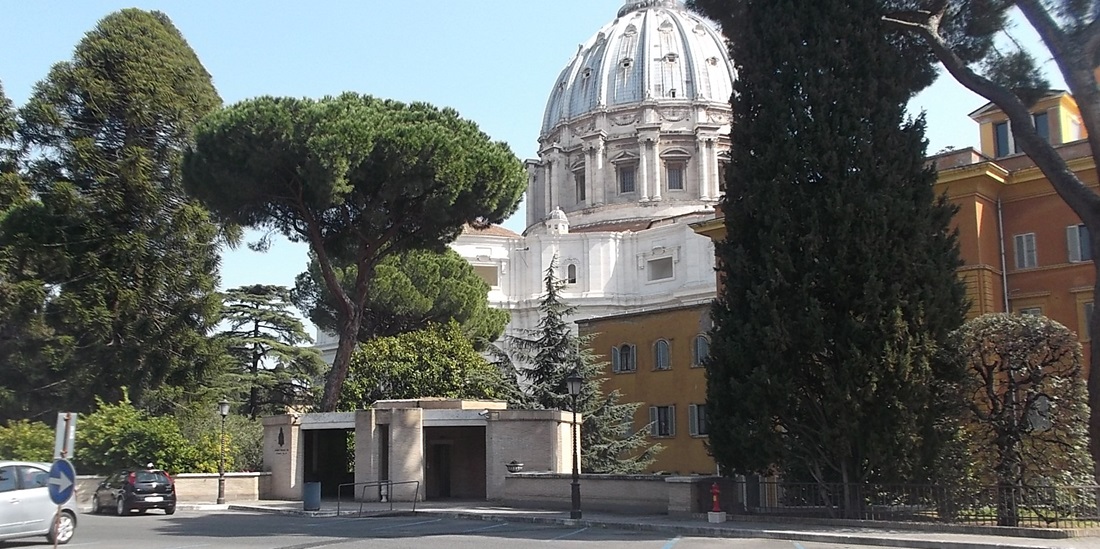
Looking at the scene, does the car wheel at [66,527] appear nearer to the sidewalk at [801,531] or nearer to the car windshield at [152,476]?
the sidewalk at [801,531]

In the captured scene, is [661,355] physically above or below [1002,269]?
below

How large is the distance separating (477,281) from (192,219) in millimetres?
19429

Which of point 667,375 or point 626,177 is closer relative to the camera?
point 667,375

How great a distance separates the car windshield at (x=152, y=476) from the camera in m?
26.0

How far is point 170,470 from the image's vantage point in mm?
32406

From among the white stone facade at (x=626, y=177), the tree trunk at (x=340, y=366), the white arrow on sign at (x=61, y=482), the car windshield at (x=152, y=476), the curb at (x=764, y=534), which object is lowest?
the curb at (x=764, y=534)

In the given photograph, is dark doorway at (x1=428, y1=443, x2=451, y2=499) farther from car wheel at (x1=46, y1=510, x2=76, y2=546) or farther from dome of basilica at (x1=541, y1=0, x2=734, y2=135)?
dome of basilica at (x1=541, y1=0, x2=734, y2=135)

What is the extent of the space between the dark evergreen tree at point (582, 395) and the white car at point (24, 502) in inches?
675

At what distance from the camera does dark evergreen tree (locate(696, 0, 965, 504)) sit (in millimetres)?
19547

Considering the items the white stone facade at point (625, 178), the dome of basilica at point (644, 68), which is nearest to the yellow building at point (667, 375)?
the white stone facade at point (625, 178)

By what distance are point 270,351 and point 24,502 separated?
35.4m

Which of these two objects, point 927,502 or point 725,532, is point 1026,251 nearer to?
point 927,502

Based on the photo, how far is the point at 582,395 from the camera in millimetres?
32969

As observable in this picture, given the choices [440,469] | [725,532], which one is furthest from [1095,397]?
[440,469]
